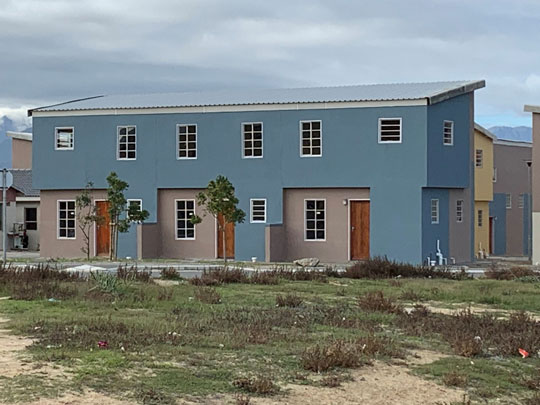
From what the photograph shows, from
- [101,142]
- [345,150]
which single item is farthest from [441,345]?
[101,142]

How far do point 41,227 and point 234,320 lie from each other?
28104mm

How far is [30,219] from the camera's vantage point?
48.2m

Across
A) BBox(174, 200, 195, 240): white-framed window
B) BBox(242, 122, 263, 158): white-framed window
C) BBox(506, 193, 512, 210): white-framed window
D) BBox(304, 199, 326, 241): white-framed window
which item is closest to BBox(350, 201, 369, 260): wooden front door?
BBox(304, 199, 326, 241): white-framed window

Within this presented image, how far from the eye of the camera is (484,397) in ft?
35.0

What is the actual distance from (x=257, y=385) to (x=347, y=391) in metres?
1.01

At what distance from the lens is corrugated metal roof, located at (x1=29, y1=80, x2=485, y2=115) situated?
36.9 meters

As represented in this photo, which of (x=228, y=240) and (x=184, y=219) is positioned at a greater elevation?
(x=184, y=219)

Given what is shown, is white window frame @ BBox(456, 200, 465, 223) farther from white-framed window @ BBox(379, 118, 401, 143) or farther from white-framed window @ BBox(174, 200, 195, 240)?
white-framed window @ BBox(174, 200, 195, 240)

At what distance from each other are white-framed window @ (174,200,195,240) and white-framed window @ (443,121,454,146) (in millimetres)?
9917

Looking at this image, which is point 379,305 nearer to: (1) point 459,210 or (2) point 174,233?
(2) point 174,233

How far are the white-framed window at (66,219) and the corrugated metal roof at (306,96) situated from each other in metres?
3.88

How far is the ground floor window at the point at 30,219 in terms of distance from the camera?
4806cm

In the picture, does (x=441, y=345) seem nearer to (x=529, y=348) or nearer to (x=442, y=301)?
(x=529, y=348)

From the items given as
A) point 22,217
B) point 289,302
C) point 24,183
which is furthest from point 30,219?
point 289,302
